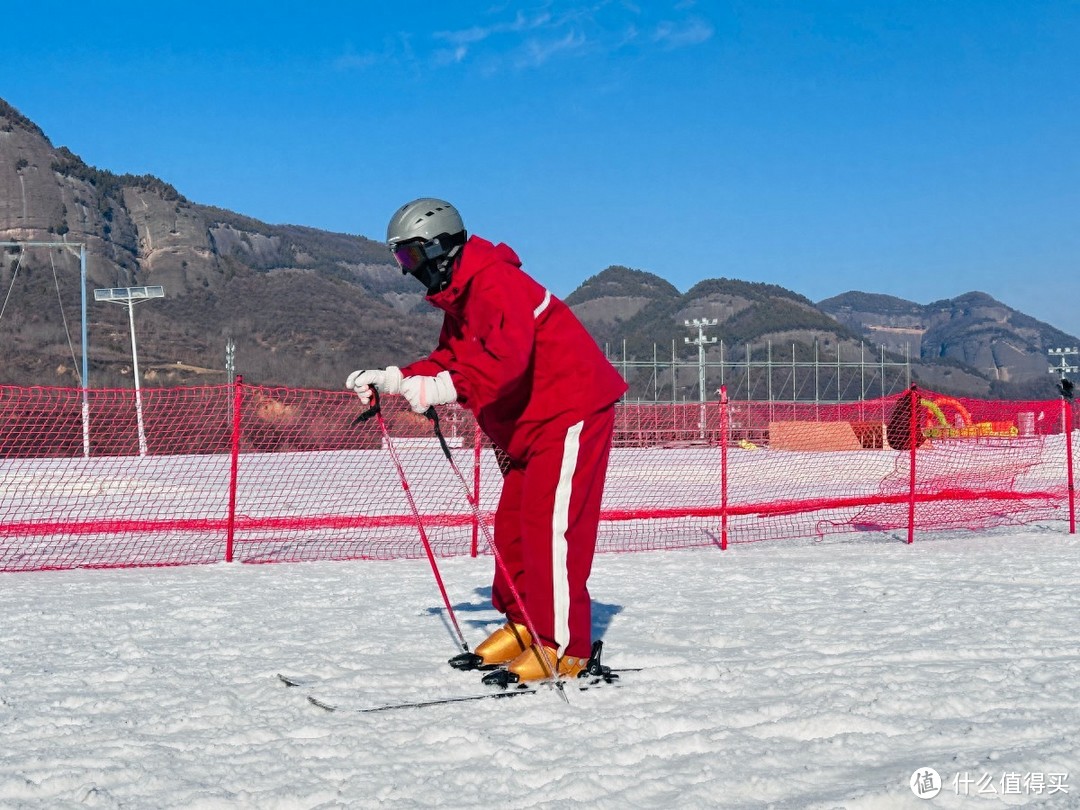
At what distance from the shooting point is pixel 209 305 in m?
110

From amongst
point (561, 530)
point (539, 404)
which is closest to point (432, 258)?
point (539, 404)

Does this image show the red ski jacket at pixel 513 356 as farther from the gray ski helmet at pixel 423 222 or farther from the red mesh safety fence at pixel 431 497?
the red mesh safety fence at pixel 431 497

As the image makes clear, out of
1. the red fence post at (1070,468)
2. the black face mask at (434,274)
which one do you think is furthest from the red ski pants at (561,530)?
the red fence post at (1070,468)

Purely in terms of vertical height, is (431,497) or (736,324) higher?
(736,324)

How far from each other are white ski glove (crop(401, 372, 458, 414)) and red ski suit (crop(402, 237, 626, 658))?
0.04 m

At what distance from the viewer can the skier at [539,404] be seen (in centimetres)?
390

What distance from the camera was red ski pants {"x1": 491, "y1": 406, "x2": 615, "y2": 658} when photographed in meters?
3.95

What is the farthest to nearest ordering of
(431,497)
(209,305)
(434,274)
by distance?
(209,305), (431,497), (434,274)

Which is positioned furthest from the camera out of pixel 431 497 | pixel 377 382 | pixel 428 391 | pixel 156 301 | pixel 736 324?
pixel 736 324

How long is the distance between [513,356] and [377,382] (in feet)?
2.21

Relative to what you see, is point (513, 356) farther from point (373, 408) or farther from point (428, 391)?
point (373, 408)

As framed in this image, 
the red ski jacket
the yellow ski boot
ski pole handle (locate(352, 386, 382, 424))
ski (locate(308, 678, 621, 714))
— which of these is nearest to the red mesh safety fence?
ski pole handle (locate(352, 386, 382, 424))

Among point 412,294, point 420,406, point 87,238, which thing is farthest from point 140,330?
point 412,294

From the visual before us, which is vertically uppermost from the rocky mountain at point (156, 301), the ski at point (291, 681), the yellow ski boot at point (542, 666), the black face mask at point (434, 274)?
the rocky mountain at point (156, 301)
